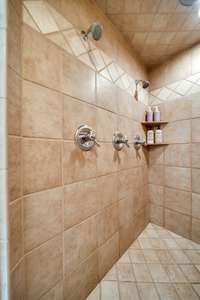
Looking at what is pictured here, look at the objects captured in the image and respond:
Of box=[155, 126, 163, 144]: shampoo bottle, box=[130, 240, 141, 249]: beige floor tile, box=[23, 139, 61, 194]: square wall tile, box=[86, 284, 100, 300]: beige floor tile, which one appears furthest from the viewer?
box=[155, 126, 163, 144]: shampoo bottle

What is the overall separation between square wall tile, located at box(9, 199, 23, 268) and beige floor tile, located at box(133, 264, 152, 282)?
34.3 inches

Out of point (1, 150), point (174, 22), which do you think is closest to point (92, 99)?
point (1, 150)

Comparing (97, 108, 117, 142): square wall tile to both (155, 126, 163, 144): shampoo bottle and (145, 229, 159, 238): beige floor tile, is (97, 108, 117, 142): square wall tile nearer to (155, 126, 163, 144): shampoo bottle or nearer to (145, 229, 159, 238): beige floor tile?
(155, 126, 163, 144): shampoo bottle

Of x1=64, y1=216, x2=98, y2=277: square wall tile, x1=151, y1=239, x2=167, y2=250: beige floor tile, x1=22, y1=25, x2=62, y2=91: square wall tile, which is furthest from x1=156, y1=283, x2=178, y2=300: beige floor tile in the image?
x1=22, y1=25, x2=62, y2=91: square wall tile

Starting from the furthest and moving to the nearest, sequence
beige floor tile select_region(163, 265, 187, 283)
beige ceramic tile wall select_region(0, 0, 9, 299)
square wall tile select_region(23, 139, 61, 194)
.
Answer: beige floor tile select_region(163, 265, 187, 283) → square wall tile select_region(23, 139, 61, 194) → beige ceramic tile wall select_region(0, 0, 9, 299)

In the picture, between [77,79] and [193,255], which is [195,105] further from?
[193,255]

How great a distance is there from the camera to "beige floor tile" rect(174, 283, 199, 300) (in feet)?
2.63

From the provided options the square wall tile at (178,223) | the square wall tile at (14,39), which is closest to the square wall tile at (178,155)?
the square wall tile at (178,223)

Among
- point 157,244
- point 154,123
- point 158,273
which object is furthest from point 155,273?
point 154,123

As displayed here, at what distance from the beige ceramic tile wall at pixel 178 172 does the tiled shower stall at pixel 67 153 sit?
0.04 feet

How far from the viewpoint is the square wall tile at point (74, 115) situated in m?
0.68

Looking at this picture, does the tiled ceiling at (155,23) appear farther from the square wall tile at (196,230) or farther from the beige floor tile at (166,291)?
the beige floor tile at (166,291)

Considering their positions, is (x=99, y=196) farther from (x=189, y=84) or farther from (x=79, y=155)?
(x=189, y=84)

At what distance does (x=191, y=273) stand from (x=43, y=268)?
1055mm
